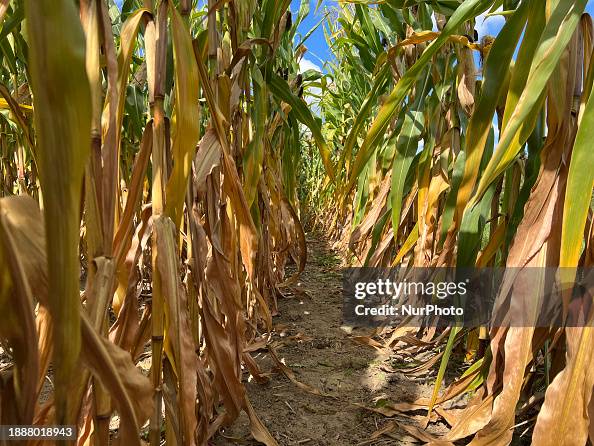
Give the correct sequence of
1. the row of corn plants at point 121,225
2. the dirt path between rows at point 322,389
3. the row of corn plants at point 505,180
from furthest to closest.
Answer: the dirt path between rows at point 322,389 → the row of corn plants at point 505,180 → the row of corn plants at point 121,225

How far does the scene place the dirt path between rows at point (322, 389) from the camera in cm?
82

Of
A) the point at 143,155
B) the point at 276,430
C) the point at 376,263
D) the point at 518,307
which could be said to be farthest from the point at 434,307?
the point at 143,155

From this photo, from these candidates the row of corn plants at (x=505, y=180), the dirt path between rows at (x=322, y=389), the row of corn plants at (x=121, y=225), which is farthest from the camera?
the dirt path between rows at (x=322, y=389)

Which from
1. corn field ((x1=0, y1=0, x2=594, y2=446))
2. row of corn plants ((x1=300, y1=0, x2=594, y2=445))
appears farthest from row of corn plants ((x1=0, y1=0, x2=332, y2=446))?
row of corn plants ((x1=300, y1=0, x2=594, y2=445))

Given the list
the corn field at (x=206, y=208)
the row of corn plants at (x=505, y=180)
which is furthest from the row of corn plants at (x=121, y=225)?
the row of corn plants at (x=505, y=180)

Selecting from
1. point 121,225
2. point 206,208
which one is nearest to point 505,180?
point 206,208

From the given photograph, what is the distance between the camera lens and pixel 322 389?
1.01m

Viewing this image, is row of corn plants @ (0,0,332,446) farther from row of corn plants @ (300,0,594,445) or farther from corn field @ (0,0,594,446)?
row of corn plants @ (300,0,594,445)

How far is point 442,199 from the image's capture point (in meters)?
1.15

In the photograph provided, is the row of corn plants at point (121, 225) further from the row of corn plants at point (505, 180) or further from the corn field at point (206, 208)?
the row of corn plants at point (505, 180)

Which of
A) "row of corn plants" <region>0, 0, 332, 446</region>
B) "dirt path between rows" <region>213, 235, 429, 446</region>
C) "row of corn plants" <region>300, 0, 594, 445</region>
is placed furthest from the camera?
"dirt path between rows" <region>213, 235, 429, 446</region>

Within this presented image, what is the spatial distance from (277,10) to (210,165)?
0.40 metres

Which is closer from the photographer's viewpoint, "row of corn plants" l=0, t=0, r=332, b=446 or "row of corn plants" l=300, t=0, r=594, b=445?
"row of corn plants" l=0, t=0, r=332, b=446

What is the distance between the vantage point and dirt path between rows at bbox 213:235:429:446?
0.82m
